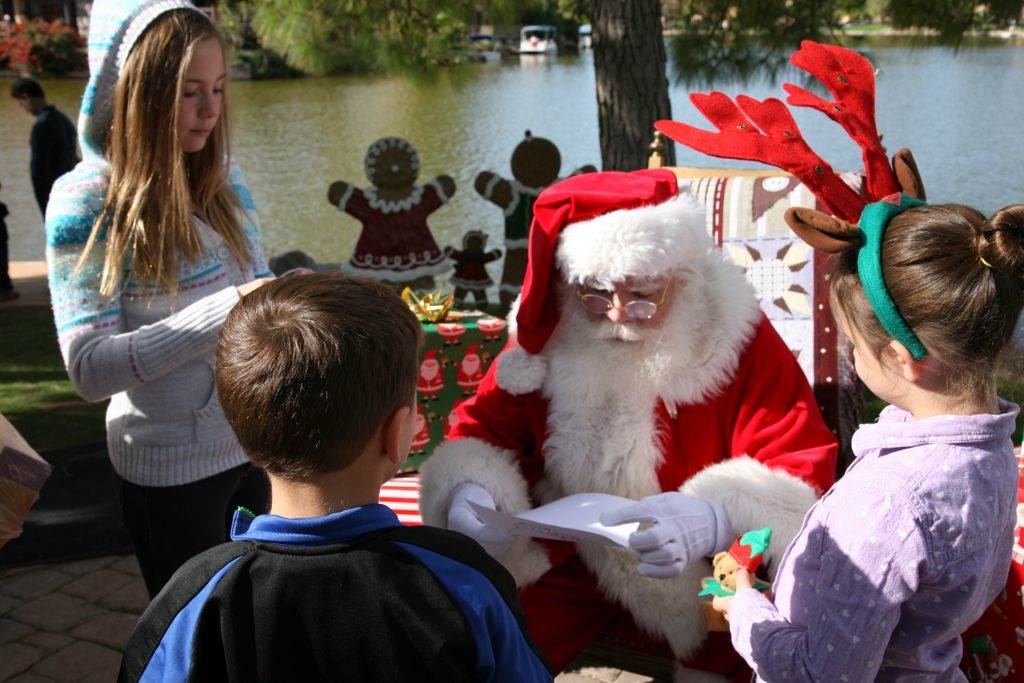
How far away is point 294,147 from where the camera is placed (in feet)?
39.6

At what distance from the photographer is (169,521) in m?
1.93

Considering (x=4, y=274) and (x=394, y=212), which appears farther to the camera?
(x=4, y=274)

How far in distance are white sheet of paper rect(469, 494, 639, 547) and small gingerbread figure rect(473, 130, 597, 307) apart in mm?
4413

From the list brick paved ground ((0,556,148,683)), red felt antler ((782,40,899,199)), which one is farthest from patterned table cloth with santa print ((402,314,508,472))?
red felt antler ((782,40,899,199))

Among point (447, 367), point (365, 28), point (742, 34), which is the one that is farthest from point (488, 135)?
point (447, 367)

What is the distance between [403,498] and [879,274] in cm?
213

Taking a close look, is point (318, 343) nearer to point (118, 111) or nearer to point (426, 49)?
point (118, 111)

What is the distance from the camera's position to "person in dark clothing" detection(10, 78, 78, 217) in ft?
26.0

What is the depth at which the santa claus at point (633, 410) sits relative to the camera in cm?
225

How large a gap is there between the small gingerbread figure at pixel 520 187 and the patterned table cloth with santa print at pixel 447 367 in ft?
8.58

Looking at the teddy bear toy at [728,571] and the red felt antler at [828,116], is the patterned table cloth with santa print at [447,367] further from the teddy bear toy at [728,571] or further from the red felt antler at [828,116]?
the teddy bear toy at [728,571]

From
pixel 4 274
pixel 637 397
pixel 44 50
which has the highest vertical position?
pixel 44 50

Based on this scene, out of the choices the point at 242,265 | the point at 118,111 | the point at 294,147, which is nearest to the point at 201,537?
the point at 242,265

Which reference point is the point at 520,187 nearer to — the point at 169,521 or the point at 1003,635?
the point at 169,521
